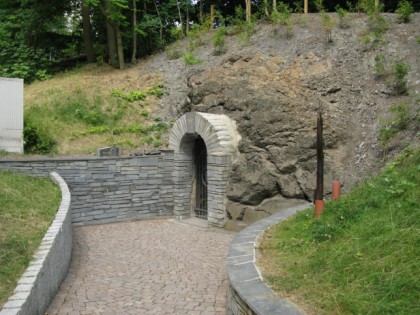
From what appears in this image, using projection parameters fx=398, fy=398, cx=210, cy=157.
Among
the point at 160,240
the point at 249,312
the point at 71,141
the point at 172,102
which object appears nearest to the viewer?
the point at 249,312

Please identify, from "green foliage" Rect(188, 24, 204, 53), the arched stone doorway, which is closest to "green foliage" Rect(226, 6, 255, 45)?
"green foliage" Rect(188, 24, 204, 53)

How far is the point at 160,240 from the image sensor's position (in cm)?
812

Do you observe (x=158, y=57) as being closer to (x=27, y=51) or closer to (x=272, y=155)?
(x=27, y=51)

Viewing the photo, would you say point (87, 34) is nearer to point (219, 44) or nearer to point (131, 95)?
point (131, 95)

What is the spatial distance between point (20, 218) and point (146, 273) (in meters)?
2.01

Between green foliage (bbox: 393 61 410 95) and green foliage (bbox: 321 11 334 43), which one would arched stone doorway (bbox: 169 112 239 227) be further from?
green foliage (bbox: 321 11 334 43)

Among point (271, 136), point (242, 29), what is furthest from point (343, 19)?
point (271, 136)

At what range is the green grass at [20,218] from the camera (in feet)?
13.4

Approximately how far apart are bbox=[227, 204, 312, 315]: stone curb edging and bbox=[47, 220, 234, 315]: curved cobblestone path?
0.73 meters

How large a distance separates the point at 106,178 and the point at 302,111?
5.09m

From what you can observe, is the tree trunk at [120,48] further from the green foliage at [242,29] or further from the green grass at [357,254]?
the green grass at [357,254]

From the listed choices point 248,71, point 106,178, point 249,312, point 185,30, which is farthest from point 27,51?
point 249,312

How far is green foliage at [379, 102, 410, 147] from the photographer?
8.12 metres

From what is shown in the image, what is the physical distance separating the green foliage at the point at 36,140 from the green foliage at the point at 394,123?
8.66 meters
